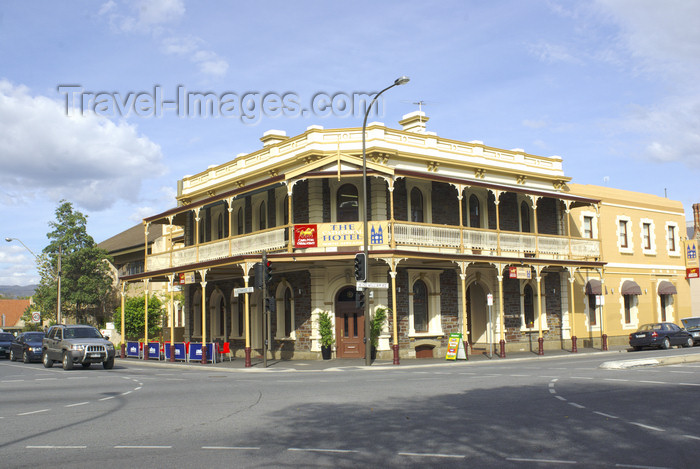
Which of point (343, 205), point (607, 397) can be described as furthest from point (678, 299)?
point (607, 397)

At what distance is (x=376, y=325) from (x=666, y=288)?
21.1 meters

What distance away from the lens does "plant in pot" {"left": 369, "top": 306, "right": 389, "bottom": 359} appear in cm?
2694

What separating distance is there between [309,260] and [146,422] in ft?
52.9

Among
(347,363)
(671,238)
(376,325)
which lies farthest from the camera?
(671,238)

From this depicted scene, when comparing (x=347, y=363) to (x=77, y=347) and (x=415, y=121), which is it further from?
(x=415, y=121)

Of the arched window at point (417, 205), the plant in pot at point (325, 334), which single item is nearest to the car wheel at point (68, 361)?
the plant in pot at point (325, 334)

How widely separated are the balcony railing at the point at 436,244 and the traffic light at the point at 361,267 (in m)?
2.21

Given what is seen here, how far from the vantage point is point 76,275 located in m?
51.4

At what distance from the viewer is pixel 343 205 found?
28.4m

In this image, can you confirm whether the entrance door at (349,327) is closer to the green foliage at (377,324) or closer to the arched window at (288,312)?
the green foliage at (377,324)

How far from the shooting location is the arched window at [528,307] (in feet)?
108

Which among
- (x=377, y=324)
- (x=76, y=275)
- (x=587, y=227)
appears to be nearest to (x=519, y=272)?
(x=377, y=324)

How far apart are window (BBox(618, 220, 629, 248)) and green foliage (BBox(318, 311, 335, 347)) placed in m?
19.1

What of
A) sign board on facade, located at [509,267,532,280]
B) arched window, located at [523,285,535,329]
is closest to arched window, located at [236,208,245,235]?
sign board on facade, located at [509,267,532,280]
